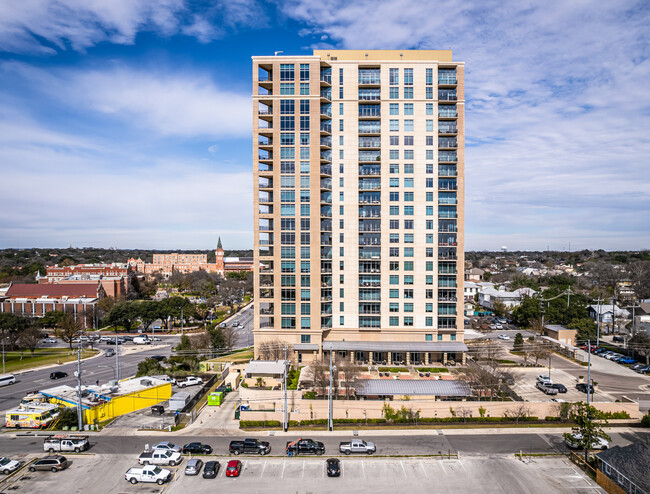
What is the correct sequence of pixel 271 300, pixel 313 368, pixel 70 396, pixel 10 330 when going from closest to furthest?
pixel 70 396 < pixel 313 368 < pixel 271 300 < pixel 10 330

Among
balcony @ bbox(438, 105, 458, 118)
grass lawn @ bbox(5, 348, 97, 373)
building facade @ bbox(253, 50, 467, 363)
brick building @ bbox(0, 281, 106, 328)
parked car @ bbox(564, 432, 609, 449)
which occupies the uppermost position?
balcony @ bbox(438, 105, 458, 118)

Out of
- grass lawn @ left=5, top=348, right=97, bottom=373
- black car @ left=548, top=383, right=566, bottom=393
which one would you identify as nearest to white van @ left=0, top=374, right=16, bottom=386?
grass lawn @ left=5, top=348, right=97, bottom=373

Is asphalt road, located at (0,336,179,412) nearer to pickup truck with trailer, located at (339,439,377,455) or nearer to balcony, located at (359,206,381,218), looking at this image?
pickup truck with trailer, located at (339,439,377,455)

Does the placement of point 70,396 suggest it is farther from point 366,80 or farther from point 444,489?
A: point 366,80

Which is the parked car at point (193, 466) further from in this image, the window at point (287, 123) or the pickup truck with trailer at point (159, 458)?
the window at point (287, 123)

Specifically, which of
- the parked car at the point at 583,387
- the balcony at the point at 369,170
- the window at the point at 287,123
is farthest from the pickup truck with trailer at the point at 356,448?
the window at the point at 287,123

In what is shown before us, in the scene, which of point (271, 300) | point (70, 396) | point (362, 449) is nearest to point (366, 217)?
point (271, 300)
